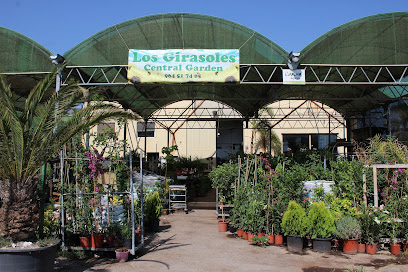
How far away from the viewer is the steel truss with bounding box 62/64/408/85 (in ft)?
37.7

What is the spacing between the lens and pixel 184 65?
10.8 metres

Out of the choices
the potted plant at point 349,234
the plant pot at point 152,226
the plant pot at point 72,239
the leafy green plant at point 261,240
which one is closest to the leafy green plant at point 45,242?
the plant pot at point 72,239

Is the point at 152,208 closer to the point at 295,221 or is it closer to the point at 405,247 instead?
the point at 295,221

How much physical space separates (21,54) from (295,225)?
31.8ft

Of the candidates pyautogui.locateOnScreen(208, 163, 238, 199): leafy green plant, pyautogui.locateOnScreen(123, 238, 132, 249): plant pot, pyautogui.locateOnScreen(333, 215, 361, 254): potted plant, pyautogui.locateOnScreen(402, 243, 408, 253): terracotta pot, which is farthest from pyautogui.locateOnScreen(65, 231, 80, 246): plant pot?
pyautogui.locateOnScreen(402, 243, 408, 253): terracotta pot

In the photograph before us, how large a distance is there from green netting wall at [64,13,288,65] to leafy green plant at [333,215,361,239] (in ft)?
19.3

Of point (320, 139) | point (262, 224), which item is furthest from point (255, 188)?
point (320, 139)

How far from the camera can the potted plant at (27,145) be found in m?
5.61

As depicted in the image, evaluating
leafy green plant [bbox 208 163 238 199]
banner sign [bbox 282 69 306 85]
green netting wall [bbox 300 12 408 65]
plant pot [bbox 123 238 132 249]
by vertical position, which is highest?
green netting wall [bbox 300 12 408 65]

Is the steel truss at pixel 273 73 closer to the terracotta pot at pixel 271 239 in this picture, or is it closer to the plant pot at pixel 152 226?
the plant pot at pixel 152 226

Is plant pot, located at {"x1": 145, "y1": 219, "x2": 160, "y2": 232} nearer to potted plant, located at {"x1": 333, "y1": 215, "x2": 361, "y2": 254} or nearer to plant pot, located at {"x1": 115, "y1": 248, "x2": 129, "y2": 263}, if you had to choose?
plant pot, located at {"x1": 115, "y1": 248, "x2": 129, "y2": 263}

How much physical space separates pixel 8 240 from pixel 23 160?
125cm

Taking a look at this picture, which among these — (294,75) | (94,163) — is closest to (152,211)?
(94,163)

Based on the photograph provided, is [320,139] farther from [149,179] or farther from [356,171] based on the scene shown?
[356,171]
